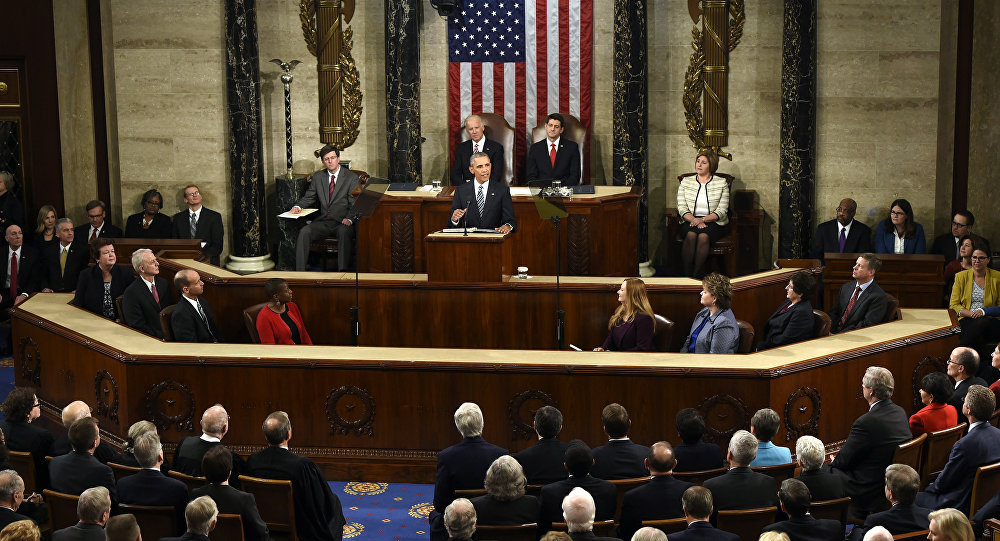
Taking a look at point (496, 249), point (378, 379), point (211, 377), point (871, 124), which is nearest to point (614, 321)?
point (496, 249)

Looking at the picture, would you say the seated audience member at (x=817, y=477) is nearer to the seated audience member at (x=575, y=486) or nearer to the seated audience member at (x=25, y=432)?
the seated audience member at (x=575, y=486)

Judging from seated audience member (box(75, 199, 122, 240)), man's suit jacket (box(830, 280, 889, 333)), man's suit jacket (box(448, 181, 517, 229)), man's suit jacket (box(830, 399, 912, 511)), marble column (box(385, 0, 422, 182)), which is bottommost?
man's suit jacket (box(830, 399, 912, 511))

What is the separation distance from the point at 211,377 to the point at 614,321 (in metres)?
3.00

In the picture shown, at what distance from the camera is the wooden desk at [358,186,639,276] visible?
11578 mm

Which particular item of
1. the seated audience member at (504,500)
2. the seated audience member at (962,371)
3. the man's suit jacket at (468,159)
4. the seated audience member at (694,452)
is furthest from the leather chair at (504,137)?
the seated audience member at (504,500)

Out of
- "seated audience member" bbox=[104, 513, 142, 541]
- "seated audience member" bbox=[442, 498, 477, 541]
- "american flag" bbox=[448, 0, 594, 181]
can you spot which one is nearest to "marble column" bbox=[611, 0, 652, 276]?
"american flag" bbox=[448, 0, 594, 181]

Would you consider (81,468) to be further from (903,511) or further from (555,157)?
(555,157)

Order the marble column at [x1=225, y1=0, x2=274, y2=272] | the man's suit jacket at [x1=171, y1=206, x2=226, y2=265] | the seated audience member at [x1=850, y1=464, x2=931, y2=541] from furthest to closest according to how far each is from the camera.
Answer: the marble column at [x1=225, y1=0, x2=274, y2=272], the man's suit jacket at [x1=171, y1=206, x2=226, y2=265], the seated audience member at [x1=850, y1=464, x2=931, y2=541]

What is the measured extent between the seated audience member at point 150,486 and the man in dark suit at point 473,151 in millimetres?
7151

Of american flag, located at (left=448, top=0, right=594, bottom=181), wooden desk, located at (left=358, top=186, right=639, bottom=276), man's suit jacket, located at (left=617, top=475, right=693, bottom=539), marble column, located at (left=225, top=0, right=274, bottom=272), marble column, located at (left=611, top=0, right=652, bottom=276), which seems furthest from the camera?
american flag, located at (left=448, top=0, right=594, bottom=181)

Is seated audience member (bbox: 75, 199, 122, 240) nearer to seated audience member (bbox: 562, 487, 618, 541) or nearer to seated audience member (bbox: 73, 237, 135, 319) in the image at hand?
seated audience member (bbox: 73, 237, 135, 319)

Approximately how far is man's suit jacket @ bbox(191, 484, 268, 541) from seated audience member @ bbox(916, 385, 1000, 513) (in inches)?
148

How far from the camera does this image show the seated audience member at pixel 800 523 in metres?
5.52

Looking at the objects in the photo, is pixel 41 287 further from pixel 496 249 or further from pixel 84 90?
pixel 496 249
